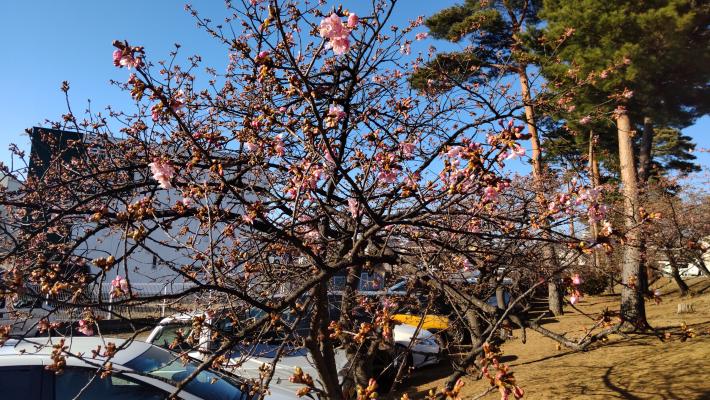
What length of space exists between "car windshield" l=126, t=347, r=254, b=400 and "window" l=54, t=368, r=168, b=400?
120 mm

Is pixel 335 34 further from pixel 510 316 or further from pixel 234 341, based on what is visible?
pixel 510 316

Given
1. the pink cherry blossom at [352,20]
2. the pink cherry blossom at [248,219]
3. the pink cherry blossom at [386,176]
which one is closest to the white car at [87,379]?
the pink cherry blossom at [248,219]

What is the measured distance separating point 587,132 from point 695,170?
12.4 metres

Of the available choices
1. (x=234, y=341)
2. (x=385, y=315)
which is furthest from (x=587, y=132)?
(x=234, y=341)

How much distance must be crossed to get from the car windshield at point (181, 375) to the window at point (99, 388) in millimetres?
120

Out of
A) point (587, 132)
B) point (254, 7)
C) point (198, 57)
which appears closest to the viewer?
point (254, 7)

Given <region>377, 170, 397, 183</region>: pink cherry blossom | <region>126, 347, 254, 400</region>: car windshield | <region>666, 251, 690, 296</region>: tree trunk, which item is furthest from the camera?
<region>666, 251, 690, 296</region>: tree trunk

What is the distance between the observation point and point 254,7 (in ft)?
14.8

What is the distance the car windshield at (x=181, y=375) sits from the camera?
3.80 m

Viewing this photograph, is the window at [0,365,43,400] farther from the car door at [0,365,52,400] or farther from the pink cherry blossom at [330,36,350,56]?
the pink cherry blossom at [330,36,350,56]

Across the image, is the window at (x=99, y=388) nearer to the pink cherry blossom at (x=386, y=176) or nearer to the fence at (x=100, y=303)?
the fence at (x=100, y=303)

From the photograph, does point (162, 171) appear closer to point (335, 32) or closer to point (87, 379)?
point (335, 32)

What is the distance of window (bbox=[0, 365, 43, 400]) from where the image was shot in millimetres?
3393

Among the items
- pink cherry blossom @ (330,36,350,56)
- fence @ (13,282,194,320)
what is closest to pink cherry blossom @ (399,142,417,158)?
pink cherry blossom @ (330,36,350,56)
